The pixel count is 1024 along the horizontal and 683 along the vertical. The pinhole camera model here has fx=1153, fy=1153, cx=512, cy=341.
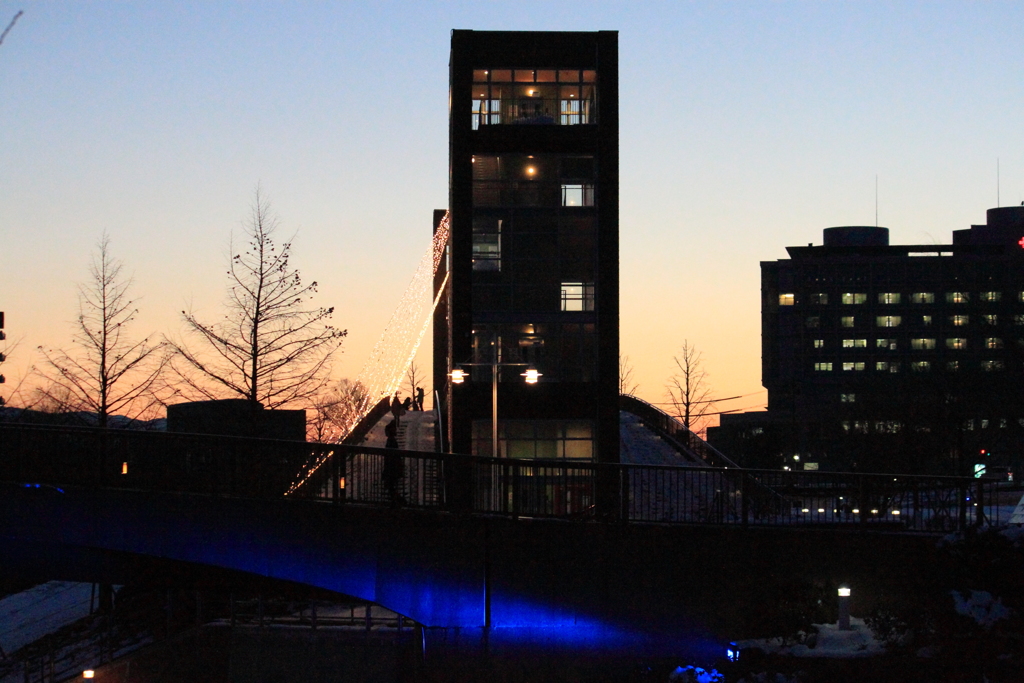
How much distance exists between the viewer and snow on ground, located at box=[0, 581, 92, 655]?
3757 cm

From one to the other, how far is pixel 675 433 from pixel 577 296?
16.5 meters

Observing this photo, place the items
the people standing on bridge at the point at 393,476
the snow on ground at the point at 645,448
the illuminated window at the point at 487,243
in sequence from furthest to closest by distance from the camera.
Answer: the snow on ground at the point at 645,448 → the illuminated window at the point at 487,243 → the people standing on bridge at the point at 393,476

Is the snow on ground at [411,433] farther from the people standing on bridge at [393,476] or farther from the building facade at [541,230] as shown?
the people standing on bridge at [393,476]

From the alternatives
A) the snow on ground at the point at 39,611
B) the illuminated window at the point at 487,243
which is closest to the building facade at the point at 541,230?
the illuminated window at the point at 487,243

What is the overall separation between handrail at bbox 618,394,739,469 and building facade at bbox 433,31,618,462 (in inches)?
289

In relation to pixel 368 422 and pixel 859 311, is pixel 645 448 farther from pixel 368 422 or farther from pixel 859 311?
pixel 859 311

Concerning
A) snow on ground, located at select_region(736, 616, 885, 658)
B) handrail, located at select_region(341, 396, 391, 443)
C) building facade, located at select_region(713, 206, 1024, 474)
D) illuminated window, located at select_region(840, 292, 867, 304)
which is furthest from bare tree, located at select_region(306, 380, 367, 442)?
illuminated window, located at select_region(840, 292, 867, 304)

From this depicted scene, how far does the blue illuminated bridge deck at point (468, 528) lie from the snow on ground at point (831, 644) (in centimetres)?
85

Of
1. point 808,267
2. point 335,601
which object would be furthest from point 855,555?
point 808,267

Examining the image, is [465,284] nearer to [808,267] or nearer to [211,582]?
[211,582]

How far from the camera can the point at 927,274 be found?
146875mm

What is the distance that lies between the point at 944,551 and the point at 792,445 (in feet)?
230

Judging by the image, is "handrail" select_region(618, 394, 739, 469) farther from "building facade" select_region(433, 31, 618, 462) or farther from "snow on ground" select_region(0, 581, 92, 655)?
"snow on ground" select_region(0, 581, 92, 655)

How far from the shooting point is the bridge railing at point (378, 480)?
1888 centimetres
